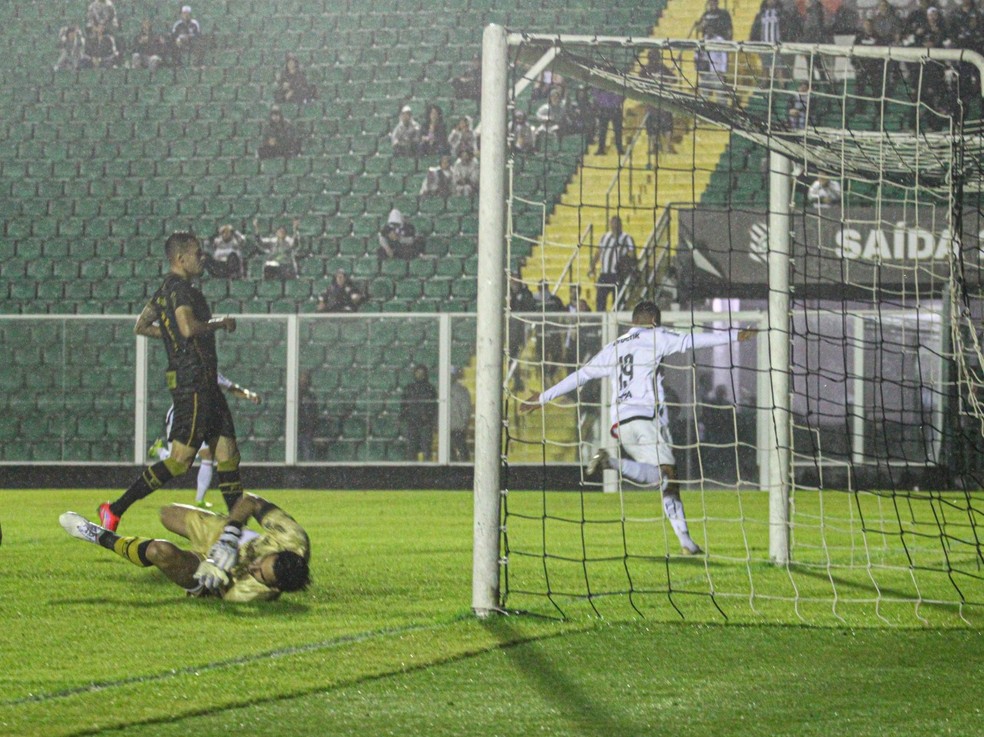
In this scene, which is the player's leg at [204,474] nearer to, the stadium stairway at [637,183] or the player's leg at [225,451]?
the player's leg at [225,451]

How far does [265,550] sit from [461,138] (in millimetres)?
13424

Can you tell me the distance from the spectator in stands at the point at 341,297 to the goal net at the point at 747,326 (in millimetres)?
2099

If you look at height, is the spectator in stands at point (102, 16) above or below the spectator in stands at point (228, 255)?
above

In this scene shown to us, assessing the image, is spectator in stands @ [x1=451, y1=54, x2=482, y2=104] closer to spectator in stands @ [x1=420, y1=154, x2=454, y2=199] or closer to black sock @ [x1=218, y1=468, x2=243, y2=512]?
spectator in stands @ [x1=420, y1=154, x2=454, y2=199]

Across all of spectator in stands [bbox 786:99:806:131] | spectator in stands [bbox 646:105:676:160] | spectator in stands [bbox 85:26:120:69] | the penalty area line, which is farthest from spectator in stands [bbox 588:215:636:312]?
the penalty area line

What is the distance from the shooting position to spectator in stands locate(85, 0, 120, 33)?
20453 millimetres

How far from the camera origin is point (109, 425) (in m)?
15.9

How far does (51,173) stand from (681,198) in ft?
29.1

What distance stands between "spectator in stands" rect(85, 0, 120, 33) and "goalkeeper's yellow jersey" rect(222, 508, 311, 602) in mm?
15997

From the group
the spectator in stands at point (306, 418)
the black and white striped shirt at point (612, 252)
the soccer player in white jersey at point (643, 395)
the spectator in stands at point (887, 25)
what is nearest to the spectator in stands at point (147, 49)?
the spectator in stands at point (306, 418)

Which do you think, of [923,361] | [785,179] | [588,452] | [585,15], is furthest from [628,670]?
[585,15]

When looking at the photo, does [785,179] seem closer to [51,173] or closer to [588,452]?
[588,452]

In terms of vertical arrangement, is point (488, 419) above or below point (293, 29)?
below

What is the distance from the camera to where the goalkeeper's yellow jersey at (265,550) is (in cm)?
Result: 614
